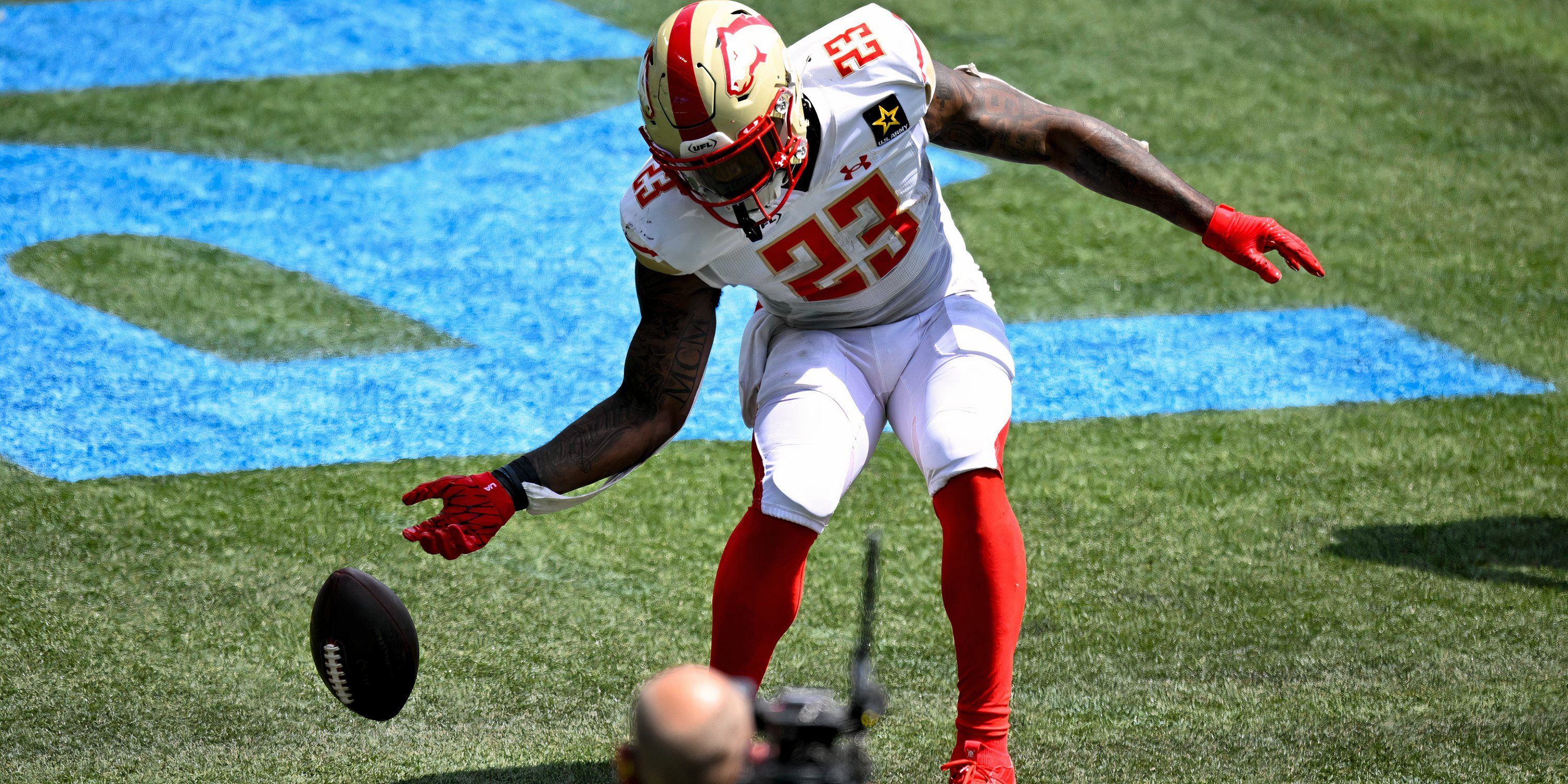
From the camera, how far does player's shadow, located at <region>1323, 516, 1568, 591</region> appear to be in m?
4.82

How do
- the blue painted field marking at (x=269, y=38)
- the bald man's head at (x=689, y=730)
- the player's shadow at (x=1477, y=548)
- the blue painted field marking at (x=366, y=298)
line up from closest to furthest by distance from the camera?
the bald man's head at (x=689, y=730), the player's shadow at (x=1477, y=548), the blue painted field marking at (x=366, y=298), the blue painted field marking at (x=269, y=38)

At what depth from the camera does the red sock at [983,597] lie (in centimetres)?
333

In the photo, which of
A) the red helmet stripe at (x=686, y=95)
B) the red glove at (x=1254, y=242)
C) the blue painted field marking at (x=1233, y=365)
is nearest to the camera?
the red helmet stripe at (x=686, y=95)

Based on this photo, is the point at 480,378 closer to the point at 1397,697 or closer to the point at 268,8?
the point at 1397,697

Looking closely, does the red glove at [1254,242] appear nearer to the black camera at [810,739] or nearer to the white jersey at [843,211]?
the white jersey at [843,211]

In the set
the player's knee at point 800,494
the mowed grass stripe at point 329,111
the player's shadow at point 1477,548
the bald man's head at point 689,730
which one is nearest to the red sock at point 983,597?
the player's knee at point 800,494

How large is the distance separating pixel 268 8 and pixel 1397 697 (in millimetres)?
8219

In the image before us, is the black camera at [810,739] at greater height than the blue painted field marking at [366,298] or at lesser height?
greater

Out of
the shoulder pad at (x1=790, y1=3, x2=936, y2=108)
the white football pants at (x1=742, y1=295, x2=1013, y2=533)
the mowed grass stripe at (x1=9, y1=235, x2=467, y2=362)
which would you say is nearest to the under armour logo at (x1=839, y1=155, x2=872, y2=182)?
the shoulder pad at (x1=790, y1=3, x2=936, y2=108)

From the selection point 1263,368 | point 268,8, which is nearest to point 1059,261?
point 1263,368

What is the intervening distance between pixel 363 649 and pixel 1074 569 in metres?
2.45

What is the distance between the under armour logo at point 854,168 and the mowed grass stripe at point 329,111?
508cm

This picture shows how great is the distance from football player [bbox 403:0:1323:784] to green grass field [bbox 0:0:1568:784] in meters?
0.72

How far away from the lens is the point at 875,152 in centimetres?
356
